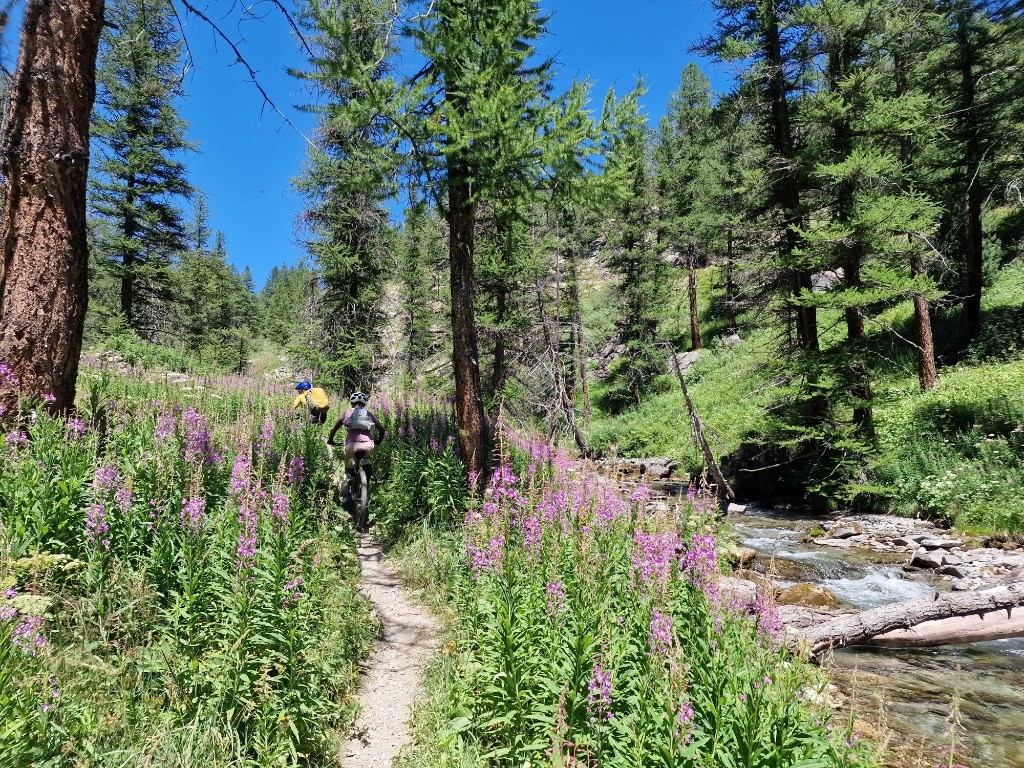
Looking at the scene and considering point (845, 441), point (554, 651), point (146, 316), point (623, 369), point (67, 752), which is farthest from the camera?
point (623, 369)

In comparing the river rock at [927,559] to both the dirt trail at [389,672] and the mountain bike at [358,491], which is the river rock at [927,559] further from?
the mountain bike at [358,491]

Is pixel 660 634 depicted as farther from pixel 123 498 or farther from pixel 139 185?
pixel 139 185

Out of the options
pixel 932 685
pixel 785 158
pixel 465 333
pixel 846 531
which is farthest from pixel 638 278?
pixel 932 685

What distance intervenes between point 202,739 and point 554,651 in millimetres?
2386

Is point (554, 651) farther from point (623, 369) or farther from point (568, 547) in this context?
point (623, 369)

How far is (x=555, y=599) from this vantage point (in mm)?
3883

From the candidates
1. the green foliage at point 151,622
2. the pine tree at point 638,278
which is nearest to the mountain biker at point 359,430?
the green foliage at point 151,622

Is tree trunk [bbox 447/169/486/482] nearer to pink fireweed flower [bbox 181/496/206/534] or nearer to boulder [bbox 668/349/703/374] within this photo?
pink fireweed flower [bbox 181/496/206/534]

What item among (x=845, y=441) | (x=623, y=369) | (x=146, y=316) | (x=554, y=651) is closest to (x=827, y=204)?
(x=845, y=441)

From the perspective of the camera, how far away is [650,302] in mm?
28109

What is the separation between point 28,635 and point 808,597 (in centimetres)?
A: 927

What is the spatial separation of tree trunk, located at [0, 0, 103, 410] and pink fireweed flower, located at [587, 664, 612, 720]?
6.36m

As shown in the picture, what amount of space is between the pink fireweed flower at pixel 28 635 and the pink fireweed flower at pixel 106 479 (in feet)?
4.65

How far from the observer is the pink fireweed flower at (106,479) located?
437cm
